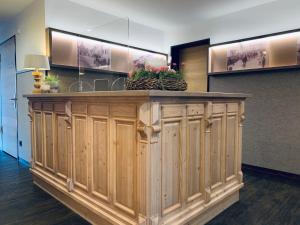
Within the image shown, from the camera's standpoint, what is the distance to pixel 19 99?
423 cm

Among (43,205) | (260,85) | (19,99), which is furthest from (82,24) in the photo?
(260,85)

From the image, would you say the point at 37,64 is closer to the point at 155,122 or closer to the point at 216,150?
the point at 155,122

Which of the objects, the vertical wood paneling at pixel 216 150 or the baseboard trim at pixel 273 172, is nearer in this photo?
the vertical wood paneling at pixel 216 150

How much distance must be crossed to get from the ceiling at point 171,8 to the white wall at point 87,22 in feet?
0.39

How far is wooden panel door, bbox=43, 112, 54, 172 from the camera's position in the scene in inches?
109

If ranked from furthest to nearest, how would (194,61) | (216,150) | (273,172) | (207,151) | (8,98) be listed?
1. (194,61)
2. (8,98)
3. (273,172)
4. (216,150)
5. (207,151)

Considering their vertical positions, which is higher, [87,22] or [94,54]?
[87,22]

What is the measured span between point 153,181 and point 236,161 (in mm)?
1318

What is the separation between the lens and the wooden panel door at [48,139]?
2.77 meters

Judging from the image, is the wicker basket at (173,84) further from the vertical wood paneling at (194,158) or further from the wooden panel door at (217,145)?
the wooden panel door at (217,145)

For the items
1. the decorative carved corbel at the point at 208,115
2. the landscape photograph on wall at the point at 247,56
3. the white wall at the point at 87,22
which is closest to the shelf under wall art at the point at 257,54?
the landscape photograph on wall at the point at 247,56

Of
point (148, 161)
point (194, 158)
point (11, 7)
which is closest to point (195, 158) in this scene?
point (194, 158)

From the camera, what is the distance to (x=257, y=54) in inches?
149

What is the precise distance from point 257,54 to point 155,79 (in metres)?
2.61
